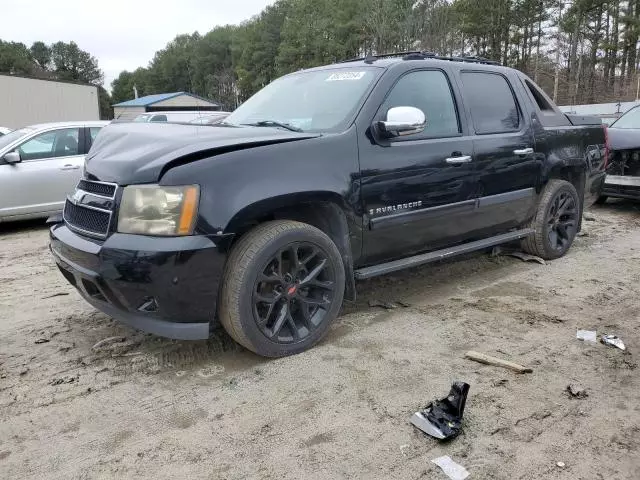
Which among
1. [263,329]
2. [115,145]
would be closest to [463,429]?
[263,329]

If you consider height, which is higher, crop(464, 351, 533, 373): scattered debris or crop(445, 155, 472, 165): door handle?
crop(445, 155, 472, 165): door handle

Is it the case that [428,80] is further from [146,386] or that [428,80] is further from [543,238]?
[146,386]

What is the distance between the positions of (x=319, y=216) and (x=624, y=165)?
6430mm

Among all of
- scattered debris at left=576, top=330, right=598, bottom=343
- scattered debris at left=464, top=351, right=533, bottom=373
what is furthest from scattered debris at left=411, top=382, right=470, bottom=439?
scattered debris at left=576, top=330, right=598, bottom=343

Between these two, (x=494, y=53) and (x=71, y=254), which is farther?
(x=494, y=53)

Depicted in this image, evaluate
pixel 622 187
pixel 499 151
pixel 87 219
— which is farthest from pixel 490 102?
pixel 622 187

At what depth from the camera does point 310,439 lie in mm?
2572

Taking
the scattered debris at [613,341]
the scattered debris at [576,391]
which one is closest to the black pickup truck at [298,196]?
the scattered debris at [613,341]

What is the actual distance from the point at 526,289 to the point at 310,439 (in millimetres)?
2853

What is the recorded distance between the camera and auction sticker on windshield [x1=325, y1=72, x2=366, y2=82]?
4.02 m

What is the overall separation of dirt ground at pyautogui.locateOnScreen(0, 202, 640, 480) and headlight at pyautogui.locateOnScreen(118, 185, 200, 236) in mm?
887

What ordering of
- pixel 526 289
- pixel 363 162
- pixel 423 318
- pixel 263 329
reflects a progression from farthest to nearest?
pixel 526 289
pixel 423 318
pixel 363 162
pixel 263 329

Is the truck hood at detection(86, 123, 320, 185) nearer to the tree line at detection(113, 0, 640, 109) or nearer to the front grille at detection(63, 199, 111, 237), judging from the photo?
the front grille at detection(63, 199, 111, 237)

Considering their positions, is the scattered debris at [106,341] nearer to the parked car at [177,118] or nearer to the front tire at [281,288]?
the front tire at [281,288]
